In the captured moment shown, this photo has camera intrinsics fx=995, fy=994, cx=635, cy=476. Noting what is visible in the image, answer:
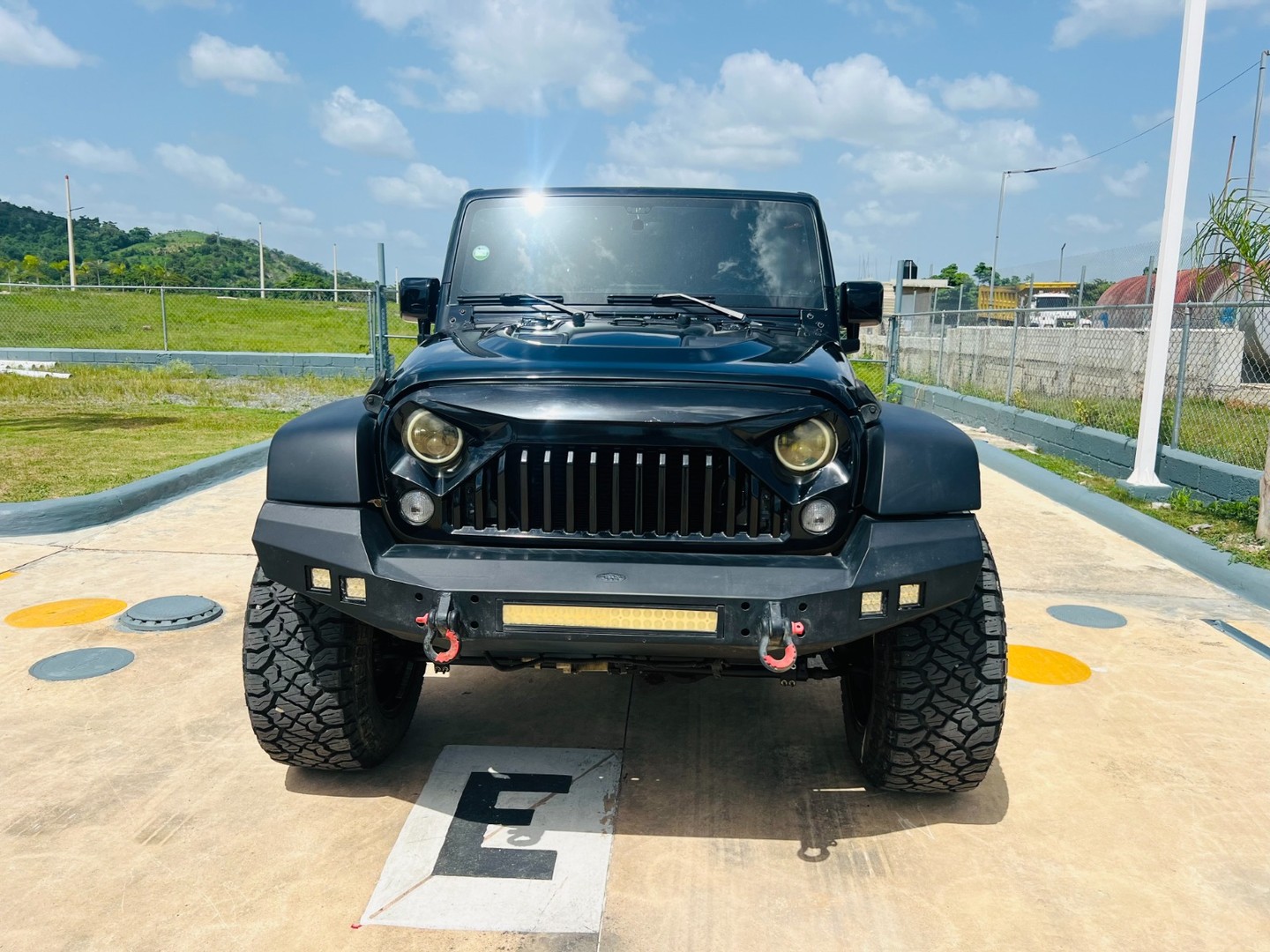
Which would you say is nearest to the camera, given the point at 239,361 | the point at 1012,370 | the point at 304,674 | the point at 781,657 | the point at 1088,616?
the point at 781,657

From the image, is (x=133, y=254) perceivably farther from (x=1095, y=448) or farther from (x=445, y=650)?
(x=445, y=650)

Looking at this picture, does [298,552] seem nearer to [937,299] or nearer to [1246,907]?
[1246,907]

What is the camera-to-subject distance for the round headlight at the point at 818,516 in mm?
2619

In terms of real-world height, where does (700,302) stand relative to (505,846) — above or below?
above

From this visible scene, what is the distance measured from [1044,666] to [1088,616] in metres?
0.90

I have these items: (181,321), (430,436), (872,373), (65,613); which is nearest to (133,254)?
(181,321)

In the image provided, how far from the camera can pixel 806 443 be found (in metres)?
2.64

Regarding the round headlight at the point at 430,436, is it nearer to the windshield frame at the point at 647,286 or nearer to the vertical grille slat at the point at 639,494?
the vertical grille slat at the point at 639,494

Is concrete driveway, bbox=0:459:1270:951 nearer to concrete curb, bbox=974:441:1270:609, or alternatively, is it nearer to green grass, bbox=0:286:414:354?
concrete curb, bbox=974:441:1270:609

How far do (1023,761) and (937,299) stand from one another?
2103 centimetres

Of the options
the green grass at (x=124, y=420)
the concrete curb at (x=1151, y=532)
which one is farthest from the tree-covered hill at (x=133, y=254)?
the concrete curb at (x=1151, y=532)

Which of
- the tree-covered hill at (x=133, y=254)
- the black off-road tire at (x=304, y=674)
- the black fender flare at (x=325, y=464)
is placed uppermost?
the tree-covered hill at (x=133, y=254)

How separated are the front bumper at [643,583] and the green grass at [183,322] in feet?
69.7

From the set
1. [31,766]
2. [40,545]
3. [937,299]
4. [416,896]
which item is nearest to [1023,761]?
[416,896]
